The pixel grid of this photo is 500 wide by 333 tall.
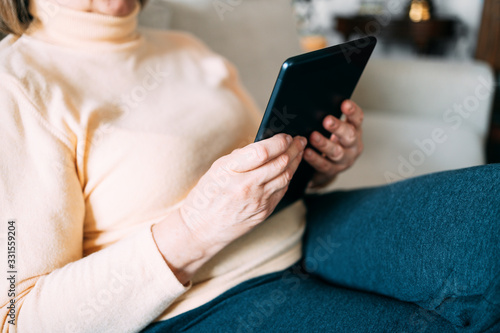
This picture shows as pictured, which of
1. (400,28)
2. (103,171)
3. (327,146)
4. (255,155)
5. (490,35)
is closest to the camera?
(255,155)

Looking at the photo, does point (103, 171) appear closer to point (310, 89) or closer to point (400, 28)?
point (310, 89)

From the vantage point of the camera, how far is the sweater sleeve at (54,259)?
0.52 m

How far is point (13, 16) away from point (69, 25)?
0.08m

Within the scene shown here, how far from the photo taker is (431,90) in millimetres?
1499

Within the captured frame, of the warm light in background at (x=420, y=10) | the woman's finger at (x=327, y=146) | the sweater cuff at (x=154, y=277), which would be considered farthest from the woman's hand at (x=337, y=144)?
the warm light in background at (x=420, y=10)

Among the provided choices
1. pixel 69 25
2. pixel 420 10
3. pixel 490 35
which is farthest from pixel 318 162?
pixel 420 10

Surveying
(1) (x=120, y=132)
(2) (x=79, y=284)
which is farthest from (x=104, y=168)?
(2) (x=79, y=284)

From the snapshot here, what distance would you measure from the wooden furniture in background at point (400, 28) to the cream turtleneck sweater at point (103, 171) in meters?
2.28

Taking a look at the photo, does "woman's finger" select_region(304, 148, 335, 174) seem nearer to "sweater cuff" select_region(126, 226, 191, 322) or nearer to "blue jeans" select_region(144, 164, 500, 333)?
"blue jeans" select_region(144, 164, 500, 333)

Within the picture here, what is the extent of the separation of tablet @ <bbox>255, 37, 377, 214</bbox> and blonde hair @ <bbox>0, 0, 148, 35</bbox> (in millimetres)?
422

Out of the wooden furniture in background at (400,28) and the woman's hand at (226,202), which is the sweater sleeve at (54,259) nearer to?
the woman's hand at (226,202)

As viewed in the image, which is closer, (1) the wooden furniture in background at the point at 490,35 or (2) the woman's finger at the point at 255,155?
(2) the woman's finger at the point at 255,155

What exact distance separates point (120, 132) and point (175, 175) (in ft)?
0.35

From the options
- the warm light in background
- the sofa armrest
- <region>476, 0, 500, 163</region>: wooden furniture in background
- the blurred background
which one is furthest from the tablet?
the warm light in background
